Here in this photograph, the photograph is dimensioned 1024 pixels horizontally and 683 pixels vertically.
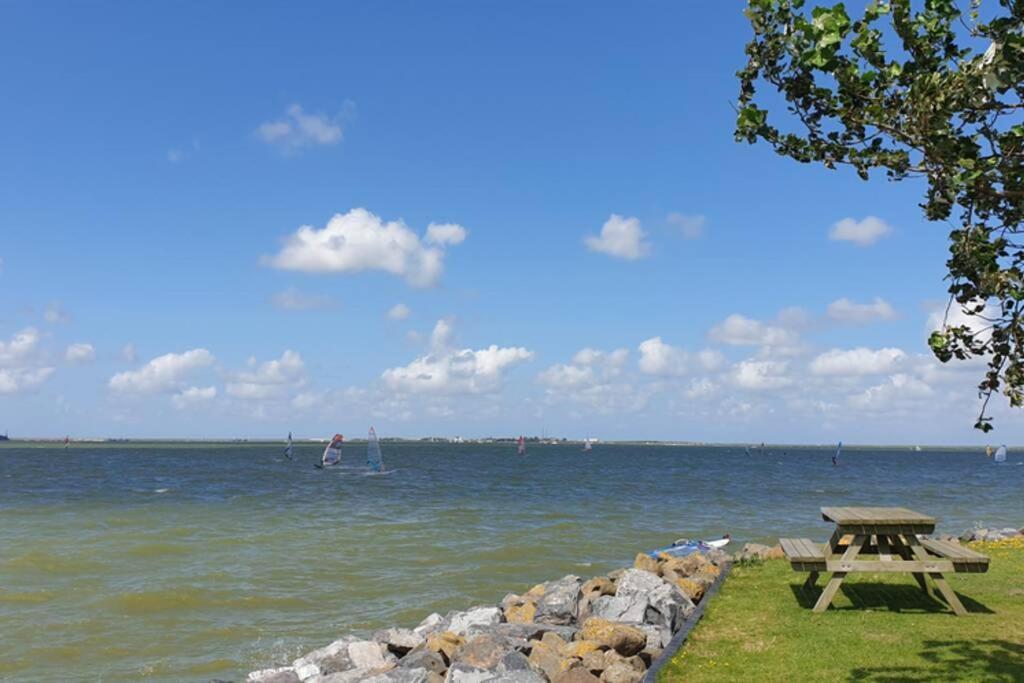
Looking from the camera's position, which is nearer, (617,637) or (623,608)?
(617,637)

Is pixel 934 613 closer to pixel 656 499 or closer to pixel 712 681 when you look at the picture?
pixel 712 681

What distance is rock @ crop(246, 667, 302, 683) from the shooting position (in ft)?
33.2

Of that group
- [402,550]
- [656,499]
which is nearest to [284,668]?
[402,550]

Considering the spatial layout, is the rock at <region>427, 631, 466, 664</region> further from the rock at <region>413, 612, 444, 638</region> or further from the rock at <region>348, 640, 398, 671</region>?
the rock at <region>413, 612, 444, 638</region>

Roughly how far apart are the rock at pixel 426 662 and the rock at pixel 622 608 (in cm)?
223

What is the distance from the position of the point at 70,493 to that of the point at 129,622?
41205 millimetres

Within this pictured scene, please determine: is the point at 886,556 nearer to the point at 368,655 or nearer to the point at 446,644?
the point at 446,644

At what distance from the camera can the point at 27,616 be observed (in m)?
15.1

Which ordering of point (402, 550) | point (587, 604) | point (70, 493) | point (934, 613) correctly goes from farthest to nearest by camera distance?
point (70, 493) → point (402, 550) → point (587, 604) → point (934, 613)

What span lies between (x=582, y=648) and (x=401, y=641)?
3613 mm

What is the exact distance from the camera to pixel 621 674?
25.5 feet

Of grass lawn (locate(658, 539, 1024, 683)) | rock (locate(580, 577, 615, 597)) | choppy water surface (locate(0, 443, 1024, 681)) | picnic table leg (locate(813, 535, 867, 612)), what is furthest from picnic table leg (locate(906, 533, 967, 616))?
choppy water surface (locate(0, 443, 1024, 681))

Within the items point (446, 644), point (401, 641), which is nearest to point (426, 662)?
point (446, 644)

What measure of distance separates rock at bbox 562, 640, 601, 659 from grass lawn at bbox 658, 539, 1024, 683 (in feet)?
2.93
